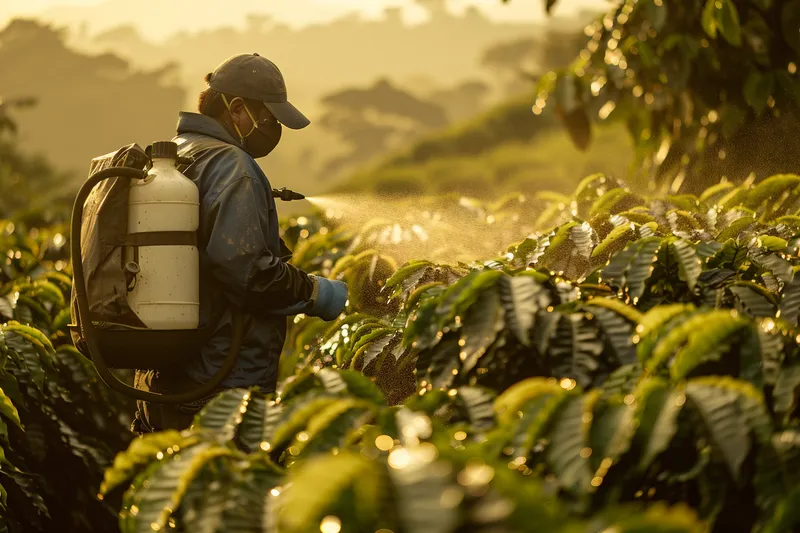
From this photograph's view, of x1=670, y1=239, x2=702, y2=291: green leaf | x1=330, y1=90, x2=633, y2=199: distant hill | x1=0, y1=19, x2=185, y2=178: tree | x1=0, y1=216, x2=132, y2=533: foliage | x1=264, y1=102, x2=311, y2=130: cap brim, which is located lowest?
x1=0, y1=19, x2=185, y2=178: tree

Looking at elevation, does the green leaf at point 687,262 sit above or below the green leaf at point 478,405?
above

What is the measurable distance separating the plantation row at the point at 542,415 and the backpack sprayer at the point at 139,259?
44 cm

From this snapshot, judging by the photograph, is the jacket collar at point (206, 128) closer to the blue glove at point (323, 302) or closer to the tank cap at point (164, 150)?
the tank cap at point (164, 150)

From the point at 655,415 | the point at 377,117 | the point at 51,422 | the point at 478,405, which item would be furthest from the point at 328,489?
the point at 377,117

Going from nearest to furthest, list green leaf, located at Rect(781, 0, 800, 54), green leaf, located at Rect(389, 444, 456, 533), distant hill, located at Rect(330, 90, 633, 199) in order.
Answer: green leaf, located at Rect(389, 444, 456, 533)
green leaf, located at Rect(781, 0, 800, 54)
distant hill, located at Rect(330, 90, 633, 199)

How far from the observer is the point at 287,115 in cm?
378

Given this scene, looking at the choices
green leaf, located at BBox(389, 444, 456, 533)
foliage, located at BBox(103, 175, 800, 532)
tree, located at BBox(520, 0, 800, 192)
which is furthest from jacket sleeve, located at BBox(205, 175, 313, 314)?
tree, located at BBox(520, 0, 800, 192)

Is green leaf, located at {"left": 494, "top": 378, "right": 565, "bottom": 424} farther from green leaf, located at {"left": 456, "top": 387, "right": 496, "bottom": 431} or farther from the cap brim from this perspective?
the cap brim

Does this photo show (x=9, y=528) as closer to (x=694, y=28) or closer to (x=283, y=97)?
(x=283, y=97)

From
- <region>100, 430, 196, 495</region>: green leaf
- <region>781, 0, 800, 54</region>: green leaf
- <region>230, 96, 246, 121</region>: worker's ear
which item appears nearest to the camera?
<region>100, 430, 196, 495</region>: green leaf

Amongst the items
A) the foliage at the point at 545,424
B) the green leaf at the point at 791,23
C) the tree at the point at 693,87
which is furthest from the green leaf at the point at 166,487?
the green leaf at the point at 791,23

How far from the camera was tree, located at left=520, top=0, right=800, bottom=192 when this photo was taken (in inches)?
230

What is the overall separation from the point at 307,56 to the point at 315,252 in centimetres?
13106

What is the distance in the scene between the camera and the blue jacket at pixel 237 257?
3.46 metres
